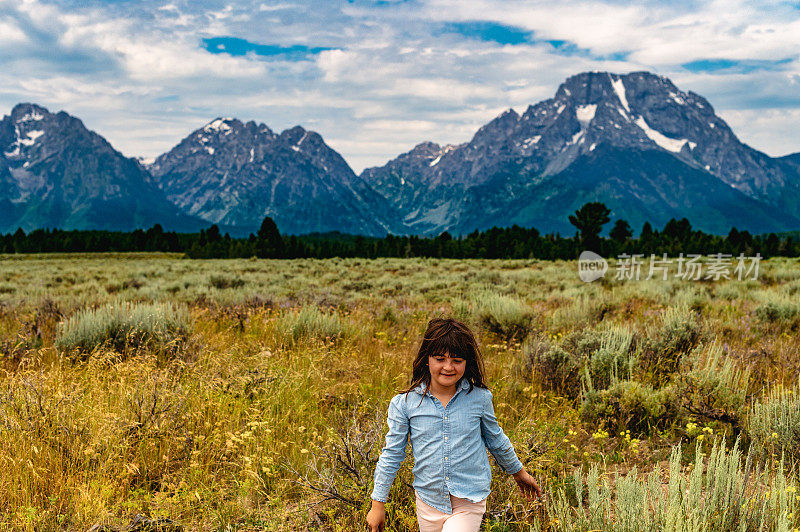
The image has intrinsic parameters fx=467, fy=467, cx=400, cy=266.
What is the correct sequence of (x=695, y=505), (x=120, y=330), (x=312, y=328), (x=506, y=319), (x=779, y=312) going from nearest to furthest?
(x=695, y=505)
(x=120, y=330)
(x=312, y=328)
(x=506, y=319)
(x=779, y=312)

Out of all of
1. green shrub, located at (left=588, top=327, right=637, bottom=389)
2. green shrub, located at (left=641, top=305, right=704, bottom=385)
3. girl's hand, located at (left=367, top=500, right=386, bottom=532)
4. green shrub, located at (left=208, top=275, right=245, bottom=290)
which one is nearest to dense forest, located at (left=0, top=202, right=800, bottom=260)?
green shrub, located at (left=208, top=275, right=245, bottom=290)

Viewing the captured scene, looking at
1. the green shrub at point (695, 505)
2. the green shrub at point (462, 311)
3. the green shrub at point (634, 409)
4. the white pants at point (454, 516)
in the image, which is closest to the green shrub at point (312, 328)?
the green shrub at point (462, 311)

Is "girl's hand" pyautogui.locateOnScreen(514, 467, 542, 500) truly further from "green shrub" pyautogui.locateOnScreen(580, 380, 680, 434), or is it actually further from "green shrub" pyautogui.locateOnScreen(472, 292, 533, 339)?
"green shrub" pyautogui.locateOnScreen(472, 292, 533, 339)

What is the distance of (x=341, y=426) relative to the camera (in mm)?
3355

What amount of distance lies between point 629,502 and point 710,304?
977cm

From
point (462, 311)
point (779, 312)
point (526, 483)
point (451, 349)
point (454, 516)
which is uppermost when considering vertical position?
point (451, 349)

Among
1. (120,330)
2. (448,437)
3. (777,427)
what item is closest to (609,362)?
(777,427)

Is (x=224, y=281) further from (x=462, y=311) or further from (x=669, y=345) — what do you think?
(x=669, y=345)

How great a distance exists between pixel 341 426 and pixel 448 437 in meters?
1.00

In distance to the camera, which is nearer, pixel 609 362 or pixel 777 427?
pixel 777 427

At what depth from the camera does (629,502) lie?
2293mm

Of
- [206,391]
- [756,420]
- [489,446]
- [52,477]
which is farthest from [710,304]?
[52,477]

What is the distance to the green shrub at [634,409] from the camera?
4.32m

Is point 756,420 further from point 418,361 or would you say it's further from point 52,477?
point 52,477
